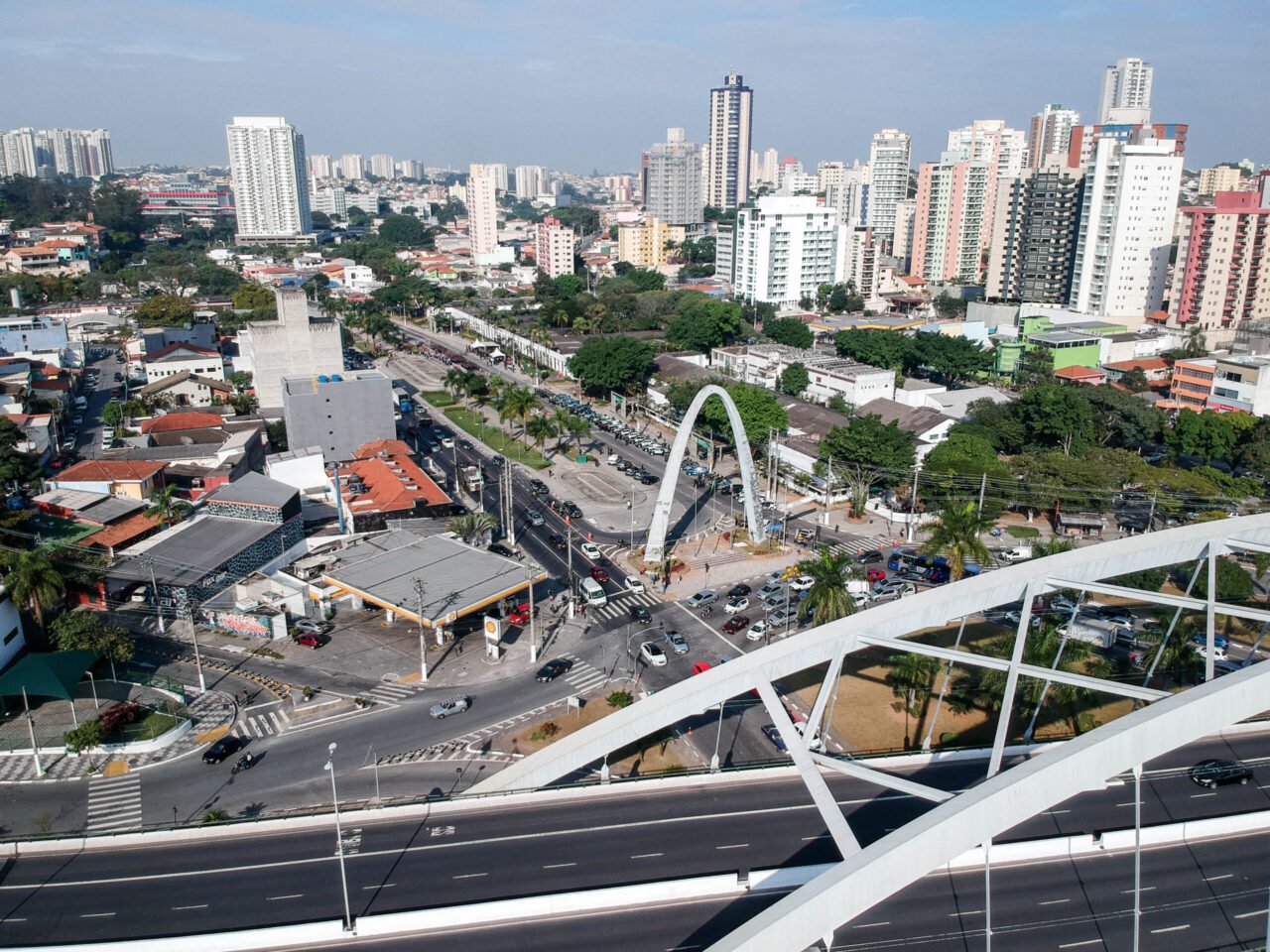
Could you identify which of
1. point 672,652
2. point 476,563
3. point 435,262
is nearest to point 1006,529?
point 672,652

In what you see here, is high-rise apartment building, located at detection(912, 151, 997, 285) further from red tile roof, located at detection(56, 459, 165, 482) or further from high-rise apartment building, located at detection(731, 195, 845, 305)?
red tile roof, located at detection(56, 459, 165, 482)

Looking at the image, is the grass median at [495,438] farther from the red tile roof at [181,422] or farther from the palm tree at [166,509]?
the palm tree at [166,509]

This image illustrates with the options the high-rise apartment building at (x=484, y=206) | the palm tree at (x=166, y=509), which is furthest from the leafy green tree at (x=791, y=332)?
the high-rise apartment building at (x=484, y=206)

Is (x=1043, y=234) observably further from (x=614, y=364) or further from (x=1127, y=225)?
(x=614, y=364)

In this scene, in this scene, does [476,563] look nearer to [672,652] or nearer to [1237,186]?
[672,652]

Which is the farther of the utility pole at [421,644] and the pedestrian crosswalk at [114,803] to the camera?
the utility pole at [421,644]

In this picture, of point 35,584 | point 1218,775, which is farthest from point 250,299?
point 1218,775

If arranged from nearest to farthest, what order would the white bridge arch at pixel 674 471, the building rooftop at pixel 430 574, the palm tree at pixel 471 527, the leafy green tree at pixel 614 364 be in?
the building rooftop at pixel 430 574 < the palm tree at pixel 471 527 < the white bridge arch at pixel 674 471 < the leafy green tree at pixel 614 364
